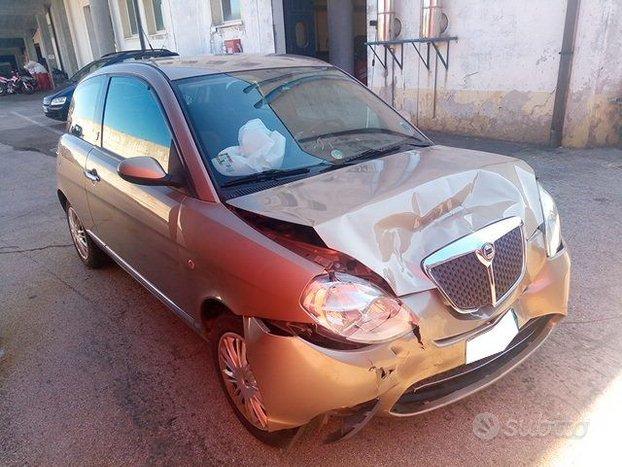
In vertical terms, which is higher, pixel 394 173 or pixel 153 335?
pixel 394 173

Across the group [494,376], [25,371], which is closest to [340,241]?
[494,376]

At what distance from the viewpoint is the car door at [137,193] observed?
2684 mm

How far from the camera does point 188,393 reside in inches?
107

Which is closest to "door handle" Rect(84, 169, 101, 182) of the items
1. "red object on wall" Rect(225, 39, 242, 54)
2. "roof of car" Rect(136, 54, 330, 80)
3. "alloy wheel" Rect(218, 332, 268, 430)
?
"roof of car" Rect(136, 54, 330, 80)

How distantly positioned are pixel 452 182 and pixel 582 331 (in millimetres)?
1436

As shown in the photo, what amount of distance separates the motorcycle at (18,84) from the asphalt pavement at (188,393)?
78.3 ft

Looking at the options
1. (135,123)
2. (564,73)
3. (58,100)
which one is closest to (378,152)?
(135,123)

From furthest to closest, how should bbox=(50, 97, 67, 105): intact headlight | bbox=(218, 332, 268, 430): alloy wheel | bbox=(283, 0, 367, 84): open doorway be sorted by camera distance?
bbox=(283, 0, 367, 84): open doorway → bbox=(50, 97, 67, 105): intact headlight → bbox=(218, 332, 268, 430): alloy wheel

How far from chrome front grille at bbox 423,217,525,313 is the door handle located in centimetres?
266

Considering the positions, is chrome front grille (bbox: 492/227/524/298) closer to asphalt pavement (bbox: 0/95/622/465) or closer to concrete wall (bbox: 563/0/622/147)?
asphalt pavement (bbox: 0/95/622/465)

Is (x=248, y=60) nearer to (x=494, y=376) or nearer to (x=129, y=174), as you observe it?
(x=129, y=174)

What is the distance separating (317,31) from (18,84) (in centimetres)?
1850

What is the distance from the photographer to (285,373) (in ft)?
6.23

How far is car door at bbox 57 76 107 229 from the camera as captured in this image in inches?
149
